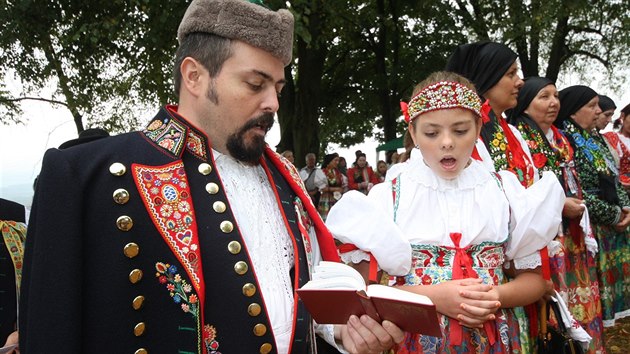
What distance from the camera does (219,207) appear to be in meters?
1.62

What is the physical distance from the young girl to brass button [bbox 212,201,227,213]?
0.74 m

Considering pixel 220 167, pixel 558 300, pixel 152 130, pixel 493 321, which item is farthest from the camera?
pixel 558 300

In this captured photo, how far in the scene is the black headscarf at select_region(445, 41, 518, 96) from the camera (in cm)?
328

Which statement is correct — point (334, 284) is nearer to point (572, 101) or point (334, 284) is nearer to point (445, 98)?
point (445, 98)

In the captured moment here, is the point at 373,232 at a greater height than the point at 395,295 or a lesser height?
greater

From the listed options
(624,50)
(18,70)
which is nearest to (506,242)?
(18,70)

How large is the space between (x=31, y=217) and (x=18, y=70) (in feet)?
35.2

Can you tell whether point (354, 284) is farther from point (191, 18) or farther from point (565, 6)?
point (565, 6)

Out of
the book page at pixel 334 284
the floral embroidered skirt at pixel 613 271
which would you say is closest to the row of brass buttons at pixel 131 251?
the book page at pixel 334 284

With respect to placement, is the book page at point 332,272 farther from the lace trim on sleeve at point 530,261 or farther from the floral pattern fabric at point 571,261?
the floral pattern fabric at point 571,261

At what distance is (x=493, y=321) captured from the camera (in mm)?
2305

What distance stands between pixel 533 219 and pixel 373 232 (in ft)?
2.24

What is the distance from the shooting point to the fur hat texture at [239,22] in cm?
173

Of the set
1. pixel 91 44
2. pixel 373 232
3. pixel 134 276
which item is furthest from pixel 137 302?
pixel 91 44
